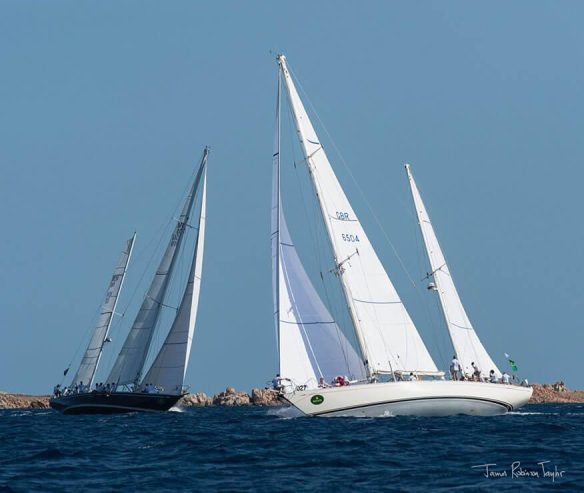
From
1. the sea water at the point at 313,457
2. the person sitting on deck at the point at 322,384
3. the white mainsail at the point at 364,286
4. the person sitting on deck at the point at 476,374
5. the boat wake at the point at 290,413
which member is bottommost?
the sea water at the point at 313,457

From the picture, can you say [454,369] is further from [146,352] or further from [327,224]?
[146,352]

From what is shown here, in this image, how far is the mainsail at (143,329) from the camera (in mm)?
51781

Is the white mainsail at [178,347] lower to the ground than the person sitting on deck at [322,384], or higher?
higher

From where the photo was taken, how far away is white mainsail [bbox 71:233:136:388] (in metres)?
55.8

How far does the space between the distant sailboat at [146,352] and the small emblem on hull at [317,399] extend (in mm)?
16516

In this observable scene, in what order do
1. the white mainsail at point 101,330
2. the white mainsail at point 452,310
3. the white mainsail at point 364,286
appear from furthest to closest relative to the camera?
the white mainsail at point 101,330
the white mainsail at point 452,310
the white mainsail at point 364,286

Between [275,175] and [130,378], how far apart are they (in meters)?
19.3

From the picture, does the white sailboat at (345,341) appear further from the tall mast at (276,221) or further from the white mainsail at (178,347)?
the white mainsail at (178,347)

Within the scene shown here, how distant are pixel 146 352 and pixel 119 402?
3234mm

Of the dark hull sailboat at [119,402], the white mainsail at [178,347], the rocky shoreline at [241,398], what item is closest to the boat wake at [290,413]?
the white mainsail at [178,347]

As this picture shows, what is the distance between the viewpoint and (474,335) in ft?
139

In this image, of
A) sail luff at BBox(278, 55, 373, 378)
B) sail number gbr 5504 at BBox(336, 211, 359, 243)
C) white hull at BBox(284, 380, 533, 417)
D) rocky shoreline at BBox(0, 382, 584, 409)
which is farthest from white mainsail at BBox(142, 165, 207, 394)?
rocky shoreline at BBox(0, 382, 584, 409)

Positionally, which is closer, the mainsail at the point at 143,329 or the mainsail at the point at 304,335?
the mainsail at the point at 304,335

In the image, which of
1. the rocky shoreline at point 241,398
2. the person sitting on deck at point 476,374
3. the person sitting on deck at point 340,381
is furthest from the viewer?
the rocky shoreline at point 241,398
